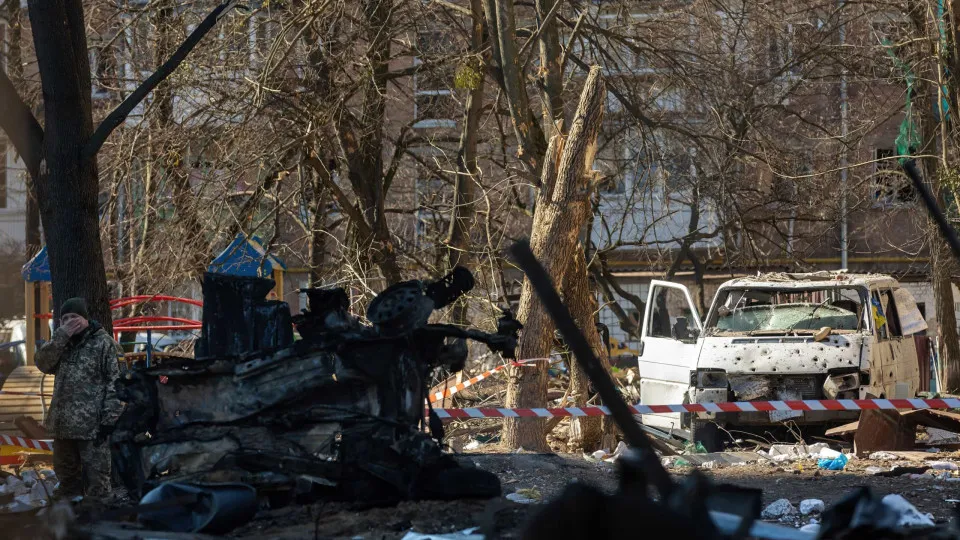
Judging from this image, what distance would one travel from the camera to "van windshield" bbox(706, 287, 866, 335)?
40.2 feet

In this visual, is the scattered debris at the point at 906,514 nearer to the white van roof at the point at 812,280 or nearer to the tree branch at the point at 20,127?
the white van roof at the point at 812,280

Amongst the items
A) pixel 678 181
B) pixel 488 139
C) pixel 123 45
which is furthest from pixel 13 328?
pixel 678 181

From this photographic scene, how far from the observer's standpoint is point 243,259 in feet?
46.9

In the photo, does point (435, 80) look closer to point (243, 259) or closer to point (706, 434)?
point (243, 259)

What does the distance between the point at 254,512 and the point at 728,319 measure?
7589 millimetres

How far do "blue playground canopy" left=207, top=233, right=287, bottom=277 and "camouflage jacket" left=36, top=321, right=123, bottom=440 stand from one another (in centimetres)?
527

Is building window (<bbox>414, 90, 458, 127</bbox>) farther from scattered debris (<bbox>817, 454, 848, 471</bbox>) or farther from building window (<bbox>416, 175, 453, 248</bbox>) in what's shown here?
scattered debris (<bbox>817, 454, 848, 471</bbox>)

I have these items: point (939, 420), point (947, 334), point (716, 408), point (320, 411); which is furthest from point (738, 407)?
point (947, 334)

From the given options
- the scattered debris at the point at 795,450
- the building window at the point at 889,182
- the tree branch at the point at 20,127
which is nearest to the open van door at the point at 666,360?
the scattered debris at the point at 795,450

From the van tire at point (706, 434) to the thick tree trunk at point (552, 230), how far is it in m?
1.61

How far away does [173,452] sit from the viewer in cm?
692

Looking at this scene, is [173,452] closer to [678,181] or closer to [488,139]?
[488,139]

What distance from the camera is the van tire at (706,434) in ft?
38.8

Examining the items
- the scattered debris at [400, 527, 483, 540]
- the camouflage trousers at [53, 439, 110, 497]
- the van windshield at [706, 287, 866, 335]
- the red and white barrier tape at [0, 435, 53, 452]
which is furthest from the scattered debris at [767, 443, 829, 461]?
the red and white barrier tape at [0, 435, 53, 452]
